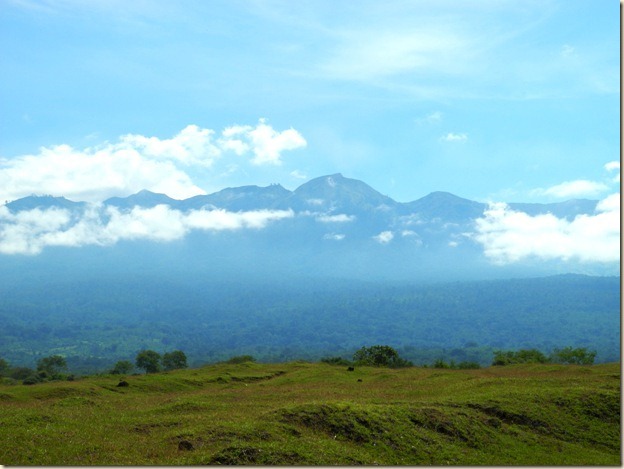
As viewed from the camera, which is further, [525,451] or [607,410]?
[607,410]

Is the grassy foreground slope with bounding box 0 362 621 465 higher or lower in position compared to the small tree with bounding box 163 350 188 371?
higher

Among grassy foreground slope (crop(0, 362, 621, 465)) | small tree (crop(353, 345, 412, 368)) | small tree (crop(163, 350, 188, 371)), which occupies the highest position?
grassy foreground slope (crop(0, 362, 621, 465))

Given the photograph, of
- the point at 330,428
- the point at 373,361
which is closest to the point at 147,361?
the point at 373,361

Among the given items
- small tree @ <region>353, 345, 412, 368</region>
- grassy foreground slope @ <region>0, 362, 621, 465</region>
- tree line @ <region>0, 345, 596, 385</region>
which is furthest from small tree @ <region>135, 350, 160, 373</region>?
grassy foreground slope @ <region>0, 362, 621, 465</region>

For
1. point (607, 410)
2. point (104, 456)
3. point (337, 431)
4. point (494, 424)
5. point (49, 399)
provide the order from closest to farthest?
point (104, 456) → point (337, 431) → point (494, 424) → point (607, 410) → point (49, 399)

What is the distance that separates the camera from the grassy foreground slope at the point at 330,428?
22.0 m

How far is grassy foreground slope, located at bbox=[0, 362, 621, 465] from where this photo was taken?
72.3 feet

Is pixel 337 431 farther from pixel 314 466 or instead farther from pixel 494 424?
pixel 494 424

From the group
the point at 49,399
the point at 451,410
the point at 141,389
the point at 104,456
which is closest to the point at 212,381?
the point at 141,389

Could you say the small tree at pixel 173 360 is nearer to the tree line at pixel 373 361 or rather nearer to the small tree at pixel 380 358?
the tree line at pixel 373 361

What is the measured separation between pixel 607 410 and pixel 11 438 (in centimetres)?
3179

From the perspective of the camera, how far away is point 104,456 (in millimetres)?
21297

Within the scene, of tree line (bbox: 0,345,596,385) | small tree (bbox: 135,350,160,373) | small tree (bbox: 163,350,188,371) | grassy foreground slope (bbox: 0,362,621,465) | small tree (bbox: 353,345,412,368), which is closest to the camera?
grassy foreground slope (bbox: 0,362,621,465)

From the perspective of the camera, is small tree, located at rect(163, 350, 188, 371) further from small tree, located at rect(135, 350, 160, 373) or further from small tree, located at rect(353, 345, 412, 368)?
small tree, located at rect(353, 345, 412, 368)
